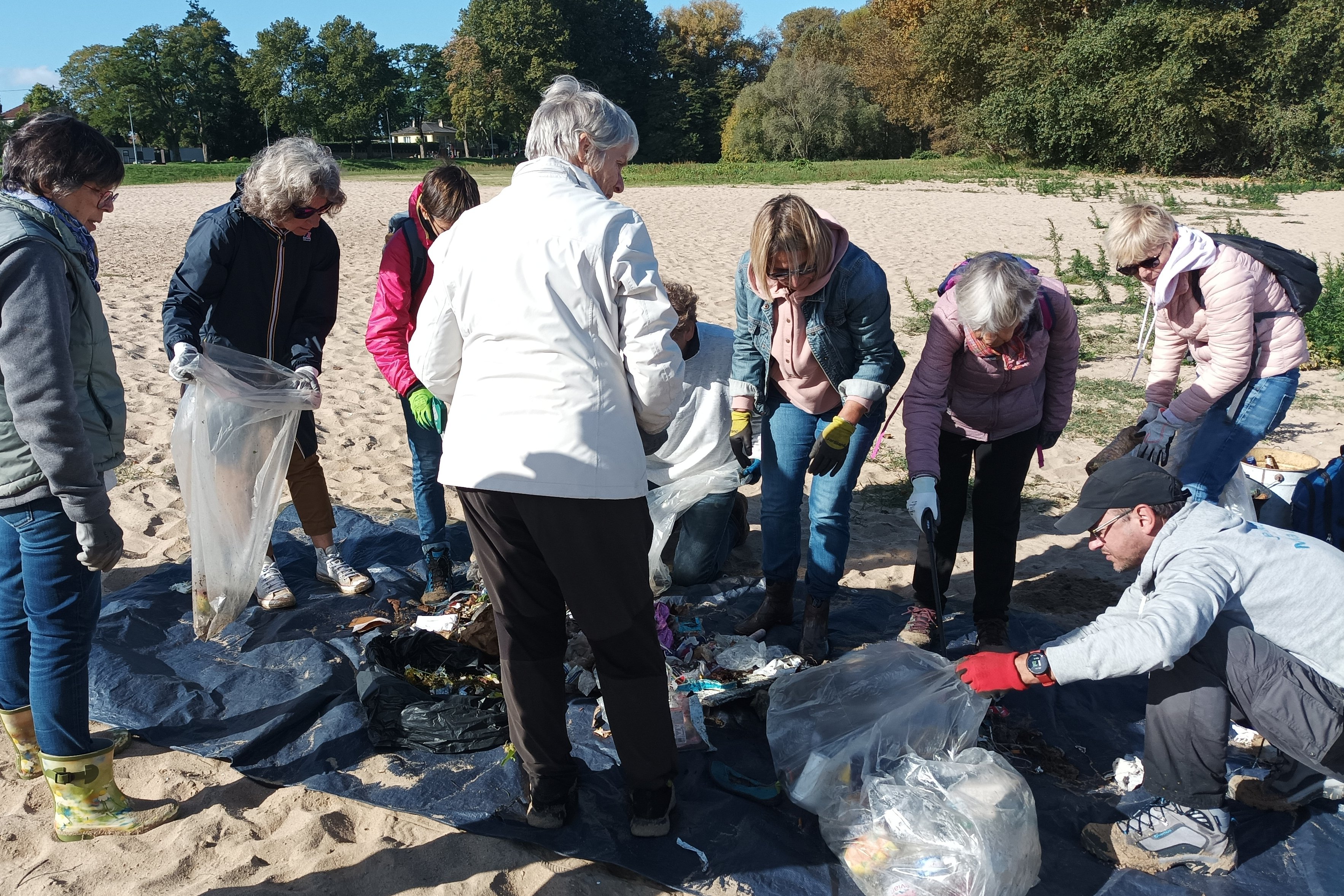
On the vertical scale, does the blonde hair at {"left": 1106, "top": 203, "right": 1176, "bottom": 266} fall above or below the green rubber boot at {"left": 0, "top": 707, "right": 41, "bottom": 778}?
above

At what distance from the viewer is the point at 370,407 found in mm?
5488

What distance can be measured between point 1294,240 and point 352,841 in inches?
533

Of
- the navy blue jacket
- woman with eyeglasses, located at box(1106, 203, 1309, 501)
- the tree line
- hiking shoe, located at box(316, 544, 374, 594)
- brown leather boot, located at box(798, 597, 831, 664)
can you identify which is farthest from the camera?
the tree line

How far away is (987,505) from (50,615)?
104 inches

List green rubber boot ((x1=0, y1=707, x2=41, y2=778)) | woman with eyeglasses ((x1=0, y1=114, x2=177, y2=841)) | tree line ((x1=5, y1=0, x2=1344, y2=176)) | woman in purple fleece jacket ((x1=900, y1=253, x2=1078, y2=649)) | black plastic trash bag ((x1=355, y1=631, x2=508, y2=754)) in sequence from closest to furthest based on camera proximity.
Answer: woman with eyeglasses ((x1=0, y1=114, x2=177, y2=841))
green rubber boot ((x1=0, y1=707, x2=41, y2=778))
black plastic trash bag ((x1=355, y1=631, x2=508, y2=754))
woman in purple fleece jacket ((x1=900, y1=253, x2=1078, y2=649))
tree line ((x1=5, y1=0, x2=1344, y2=176))

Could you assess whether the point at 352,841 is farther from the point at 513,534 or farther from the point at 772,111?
the point at 772,111

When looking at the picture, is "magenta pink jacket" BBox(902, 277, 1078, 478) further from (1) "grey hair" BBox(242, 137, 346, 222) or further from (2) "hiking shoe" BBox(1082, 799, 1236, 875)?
(1) "grey hair" BBox(242, 137, 346, 222)

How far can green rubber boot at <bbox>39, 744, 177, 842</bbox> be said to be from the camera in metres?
2.18

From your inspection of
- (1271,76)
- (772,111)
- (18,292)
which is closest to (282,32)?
(772,111)

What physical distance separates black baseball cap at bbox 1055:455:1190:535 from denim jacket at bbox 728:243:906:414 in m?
0.75

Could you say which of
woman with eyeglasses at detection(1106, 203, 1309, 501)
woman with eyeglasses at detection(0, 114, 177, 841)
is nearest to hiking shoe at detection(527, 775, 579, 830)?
woman with eyeglasses at detection(0, 114, 177, 841)

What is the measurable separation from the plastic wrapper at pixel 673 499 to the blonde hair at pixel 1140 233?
1.53 meters

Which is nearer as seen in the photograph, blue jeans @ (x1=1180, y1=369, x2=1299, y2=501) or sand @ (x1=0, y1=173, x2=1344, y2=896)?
sand @ (x1=0, y1=173, x2=1344, y2=896)

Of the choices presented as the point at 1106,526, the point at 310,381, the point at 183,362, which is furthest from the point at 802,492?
the point at 183,362
